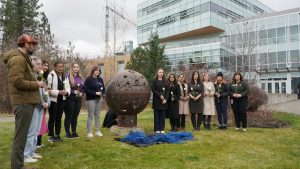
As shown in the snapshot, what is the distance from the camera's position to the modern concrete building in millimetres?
44250

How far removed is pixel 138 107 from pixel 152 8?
55.7 metres

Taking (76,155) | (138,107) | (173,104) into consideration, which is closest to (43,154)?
(76,155)

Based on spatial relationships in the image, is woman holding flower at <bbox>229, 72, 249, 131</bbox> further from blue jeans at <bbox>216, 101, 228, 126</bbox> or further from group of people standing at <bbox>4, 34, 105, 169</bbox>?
group of people standing at <bbox>4, 34, 105, 169</bbox>

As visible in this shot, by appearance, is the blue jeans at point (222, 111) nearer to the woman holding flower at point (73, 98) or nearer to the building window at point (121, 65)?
the woman holding flower at point (73, 98)

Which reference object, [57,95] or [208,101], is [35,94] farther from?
[208,101]

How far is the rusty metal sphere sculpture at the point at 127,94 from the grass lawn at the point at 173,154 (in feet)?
3.30

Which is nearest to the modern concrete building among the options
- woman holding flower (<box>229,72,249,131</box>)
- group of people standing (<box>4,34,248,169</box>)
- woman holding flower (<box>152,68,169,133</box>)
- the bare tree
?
the bare tree

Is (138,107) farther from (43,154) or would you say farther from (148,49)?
(148,49)

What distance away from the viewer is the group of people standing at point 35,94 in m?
5.55

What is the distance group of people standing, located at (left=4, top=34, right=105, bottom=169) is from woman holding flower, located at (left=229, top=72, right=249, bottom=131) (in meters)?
4.48

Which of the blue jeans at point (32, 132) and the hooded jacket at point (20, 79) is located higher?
the hooded jacket at point (20, 79)

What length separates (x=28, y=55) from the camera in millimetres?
5879

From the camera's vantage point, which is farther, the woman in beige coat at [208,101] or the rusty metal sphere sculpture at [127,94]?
the woman in beige coat at [208,101]

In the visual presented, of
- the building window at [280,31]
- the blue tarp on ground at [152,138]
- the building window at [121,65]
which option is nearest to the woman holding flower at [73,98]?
the blue tarp on ground at [152,138]
